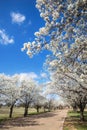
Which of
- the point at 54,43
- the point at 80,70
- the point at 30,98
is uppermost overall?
the point at 30,98

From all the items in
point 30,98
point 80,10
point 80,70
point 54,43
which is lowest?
point 80,70

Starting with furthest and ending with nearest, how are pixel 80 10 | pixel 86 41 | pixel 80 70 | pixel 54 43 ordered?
1. pixel 80 70
2. pixel 54 43
3. pixel 86 41
4. pixel 80 10

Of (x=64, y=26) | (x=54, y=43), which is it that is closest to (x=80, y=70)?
(x=54, y=43)

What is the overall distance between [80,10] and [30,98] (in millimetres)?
56150

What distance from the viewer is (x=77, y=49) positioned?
11570mm

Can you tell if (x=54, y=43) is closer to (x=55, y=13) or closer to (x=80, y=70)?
(x=55, y=13)

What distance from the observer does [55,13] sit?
35.1 feet

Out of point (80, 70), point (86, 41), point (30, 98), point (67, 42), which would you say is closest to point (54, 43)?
point (67, 42)

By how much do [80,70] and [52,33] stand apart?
12.1 ft

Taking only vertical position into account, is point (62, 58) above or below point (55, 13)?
below

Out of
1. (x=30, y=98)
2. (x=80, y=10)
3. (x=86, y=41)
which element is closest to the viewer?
(x=80, y=10)

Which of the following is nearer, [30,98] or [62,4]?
[62,4]

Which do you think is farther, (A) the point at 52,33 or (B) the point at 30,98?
(B) the point at 30,98

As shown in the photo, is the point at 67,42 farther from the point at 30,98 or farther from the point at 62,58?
the point at 30,98
